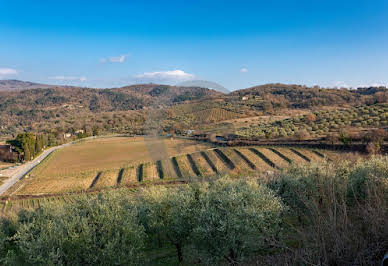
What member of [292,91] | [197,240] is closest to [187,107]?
[197,240]

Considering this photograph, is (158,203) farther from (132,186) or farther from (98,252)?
(132,186)

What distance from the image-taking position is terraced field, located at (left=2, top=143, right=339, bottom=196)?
173 feet

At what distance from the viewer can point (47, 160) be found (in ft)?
269

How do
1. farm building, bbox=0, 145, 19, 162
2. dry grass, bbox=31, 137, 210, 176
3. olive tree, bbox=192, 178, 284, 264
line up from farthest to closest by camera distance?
1. farm building, bbox=0, 145, 19, 162
2. dry grass, bbox=31, 137, 210, 176
3. olive tree, bbox=192, 178, 284, 264

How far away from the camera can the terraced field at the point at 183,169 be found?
173 ft

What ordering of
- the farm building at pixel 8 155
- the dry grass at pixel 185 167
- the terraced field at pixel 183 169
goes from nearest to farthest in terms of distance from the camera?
1. the terraced field at pixel 183 169
2. the dry grass at pixel 185 167
3. the farm building at pixel 8 155

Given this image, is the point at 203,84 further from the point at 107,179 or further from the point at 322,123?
the point at 322,123

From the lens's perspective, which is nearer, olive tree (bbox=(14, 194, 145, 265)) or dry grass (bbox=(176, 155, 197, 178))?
olive tree (bbox=(14, 194, 145, 265))

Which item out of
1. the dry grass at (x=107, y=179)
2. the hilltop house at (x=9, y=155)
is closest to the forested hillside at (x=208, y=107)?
the dry grass at (x=107, y=179)

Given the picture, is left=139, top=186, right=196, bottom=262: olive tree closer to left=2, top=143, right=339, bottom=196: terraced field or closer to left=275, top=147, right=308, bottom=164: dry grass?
left=2, top=143, right=339, bottom=196: terraced field

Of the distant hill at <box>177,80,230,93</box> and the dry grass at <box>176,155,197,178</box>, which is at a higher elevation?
the distant hill at <box>177,80,230,93</box>

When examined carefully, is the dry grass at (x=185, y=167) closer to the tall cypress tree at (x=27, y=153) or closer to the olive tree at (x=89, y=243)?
the olive tree at (x=89, y=243)

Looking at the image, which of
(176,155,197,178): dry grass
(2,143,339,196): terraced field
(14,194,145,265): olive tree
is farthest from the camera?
(176,155,197,178): dry grass

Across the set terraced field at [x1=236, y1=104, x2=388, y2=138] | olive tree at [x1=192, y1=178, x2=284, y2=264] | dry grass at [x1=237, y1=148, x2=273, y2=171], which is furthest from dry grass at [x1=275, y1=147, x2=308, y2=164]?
olive tree at [x1=192, y1=178, x2=284, y2=264]
